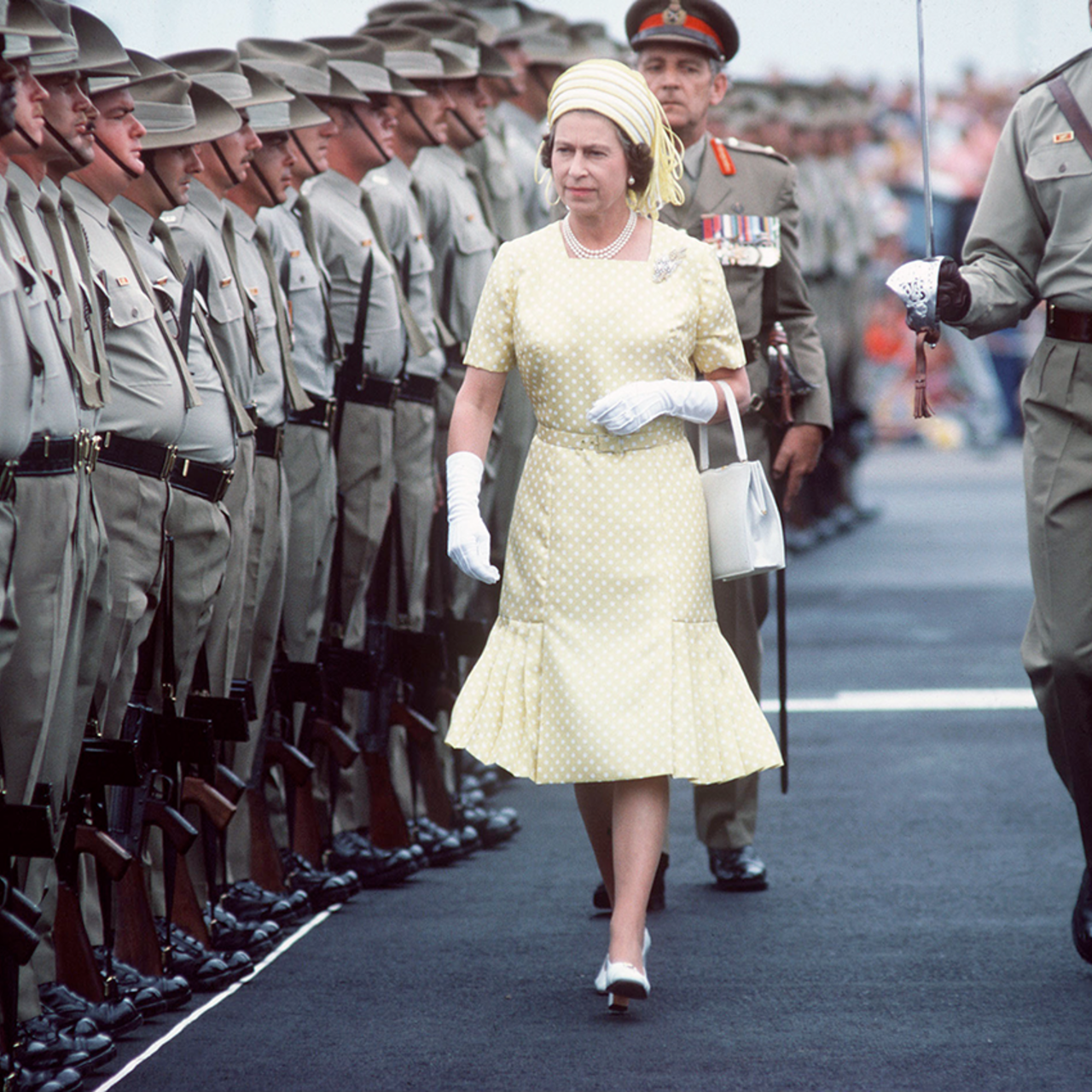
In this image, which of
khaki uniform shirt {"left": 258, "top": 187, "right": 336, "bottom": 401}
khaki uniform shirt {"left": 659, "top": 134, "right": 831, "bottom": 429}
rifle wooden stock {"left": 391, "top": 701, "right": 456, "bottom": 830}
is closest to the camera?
khaki uniform shirt {"left": 659, "top": 134, "right": 831, "bottom": 429}

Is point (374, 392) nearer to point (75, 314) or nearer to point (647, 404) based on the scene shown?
point (647, 404)

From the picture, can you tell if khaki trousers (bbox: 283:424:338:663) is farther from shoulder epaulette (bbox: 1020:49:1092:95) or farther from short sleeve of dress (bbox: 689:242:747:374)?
shoulder epaulette (bbox: 1020:49:1092:95)

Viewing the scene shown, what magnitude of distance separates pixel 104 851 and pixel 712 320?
5.55 feet

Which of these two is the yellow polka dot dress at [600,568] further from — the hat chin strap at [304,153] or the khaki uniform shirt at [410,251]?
the khaki uniform shirt at [410,251]

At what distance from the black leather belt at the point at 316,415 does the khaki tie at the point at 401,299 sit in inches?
18.1

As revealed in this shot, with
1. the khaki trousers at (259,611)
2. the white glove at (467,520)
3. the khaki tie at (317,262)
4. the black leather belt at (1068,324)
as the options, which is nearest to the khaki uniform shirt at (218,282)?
the khaki trousers at (259,611)

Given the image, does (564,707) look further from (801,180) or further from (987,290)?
(801,180)

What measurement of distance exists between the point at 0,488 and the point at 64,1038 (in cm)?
109

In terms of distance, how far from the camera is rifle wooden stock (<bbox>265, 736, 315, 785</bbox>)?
20.9ft

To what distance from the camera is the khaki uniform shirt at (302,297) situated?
6598 millimetres

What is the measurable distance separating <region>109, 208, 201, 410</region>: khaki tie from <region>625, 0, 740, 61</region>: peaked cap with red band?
1668 millimetres

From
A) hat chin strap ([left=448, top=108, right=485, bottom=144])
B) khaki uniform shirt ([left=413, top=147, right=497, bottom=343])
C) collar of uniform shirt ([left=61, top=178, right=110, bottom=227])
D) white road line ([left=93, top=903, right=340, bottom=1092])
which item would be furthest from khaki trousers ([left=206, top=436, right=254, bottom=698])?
hat chin strap ([left=448, top=108, right=485, bottom=144])

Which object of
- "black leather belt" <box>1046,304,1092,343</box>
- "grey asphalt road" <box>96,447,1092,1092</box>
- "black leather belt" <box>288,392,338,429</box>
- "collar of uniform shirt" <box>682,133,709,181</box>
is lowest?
"grey asphalt road" <box>96,447,1092,1092</box>

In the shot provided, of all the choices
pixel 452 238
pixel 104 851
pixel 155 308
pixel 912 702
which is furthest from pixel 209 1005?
pixel 912 702
